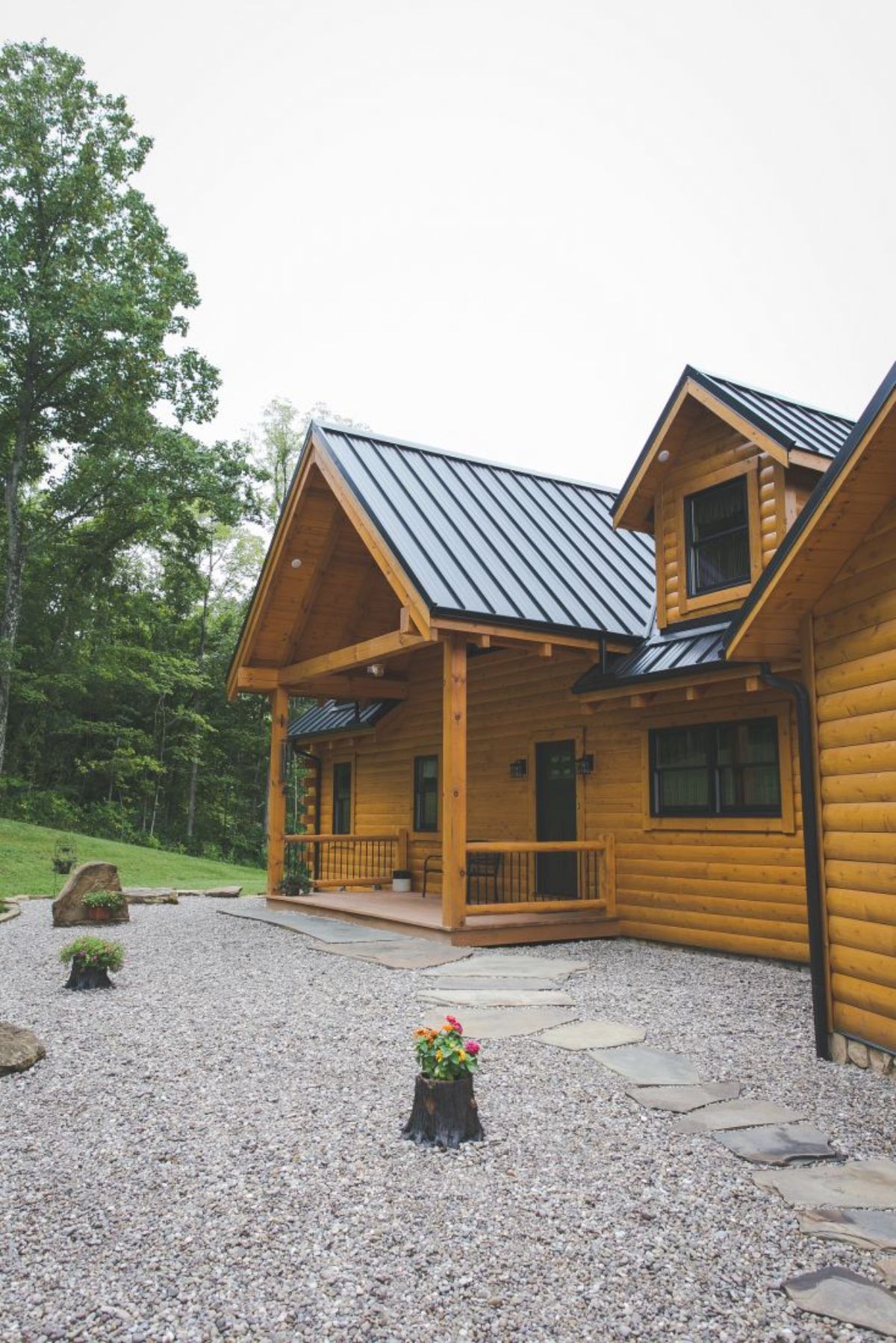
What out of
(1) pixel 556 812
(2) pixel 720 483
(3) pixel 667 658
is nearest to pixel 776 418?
(2) pixel 720 483

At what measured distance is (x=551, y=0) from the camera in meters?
37.3

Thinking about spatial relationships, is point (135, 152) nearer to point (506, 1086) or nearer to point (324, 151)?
point (506, 1086)

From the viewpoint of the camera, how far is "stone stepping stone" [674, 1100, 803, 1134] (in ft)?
14.9

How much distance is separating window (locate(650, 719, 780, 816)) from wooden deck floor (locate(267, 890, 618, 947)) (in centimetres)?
157

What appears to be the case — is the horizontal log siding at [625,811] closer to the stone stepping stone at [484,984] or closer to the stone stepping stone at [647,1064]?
the stone stepping stone at [484,984]

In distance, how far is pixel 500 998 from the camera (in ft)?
23.8

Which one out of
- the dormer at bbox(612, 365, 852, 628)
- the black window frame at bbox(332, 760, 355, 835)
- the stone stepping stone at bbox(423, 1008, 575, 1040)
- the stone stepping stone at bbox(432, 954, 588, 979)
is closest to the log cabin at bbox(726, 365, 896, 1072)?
the stone stepping stone at bbox(423, 1008, 575, 1040)

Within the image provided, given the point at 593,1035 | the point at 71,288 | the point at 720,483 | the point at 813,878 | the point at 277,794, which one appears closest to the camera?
the point at 813,878

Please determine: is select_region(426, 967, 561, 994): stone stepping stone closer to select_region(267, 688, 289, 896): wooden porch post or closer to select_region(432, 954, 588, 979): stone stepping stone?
select_region(432, 954, 588, 979): stone stepping stone

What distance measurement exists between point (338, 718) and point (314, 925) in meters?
6.58

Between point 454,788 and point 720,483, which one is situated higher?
point 720,483

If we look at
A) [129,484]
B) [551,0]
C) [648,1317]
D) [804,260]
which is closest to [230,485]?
[129,484]

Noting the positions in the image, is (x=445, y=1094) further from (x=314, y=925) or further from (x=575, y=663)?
(x=575, y=663)

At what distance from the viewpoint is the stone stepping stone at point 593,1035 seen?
6.00 metres
